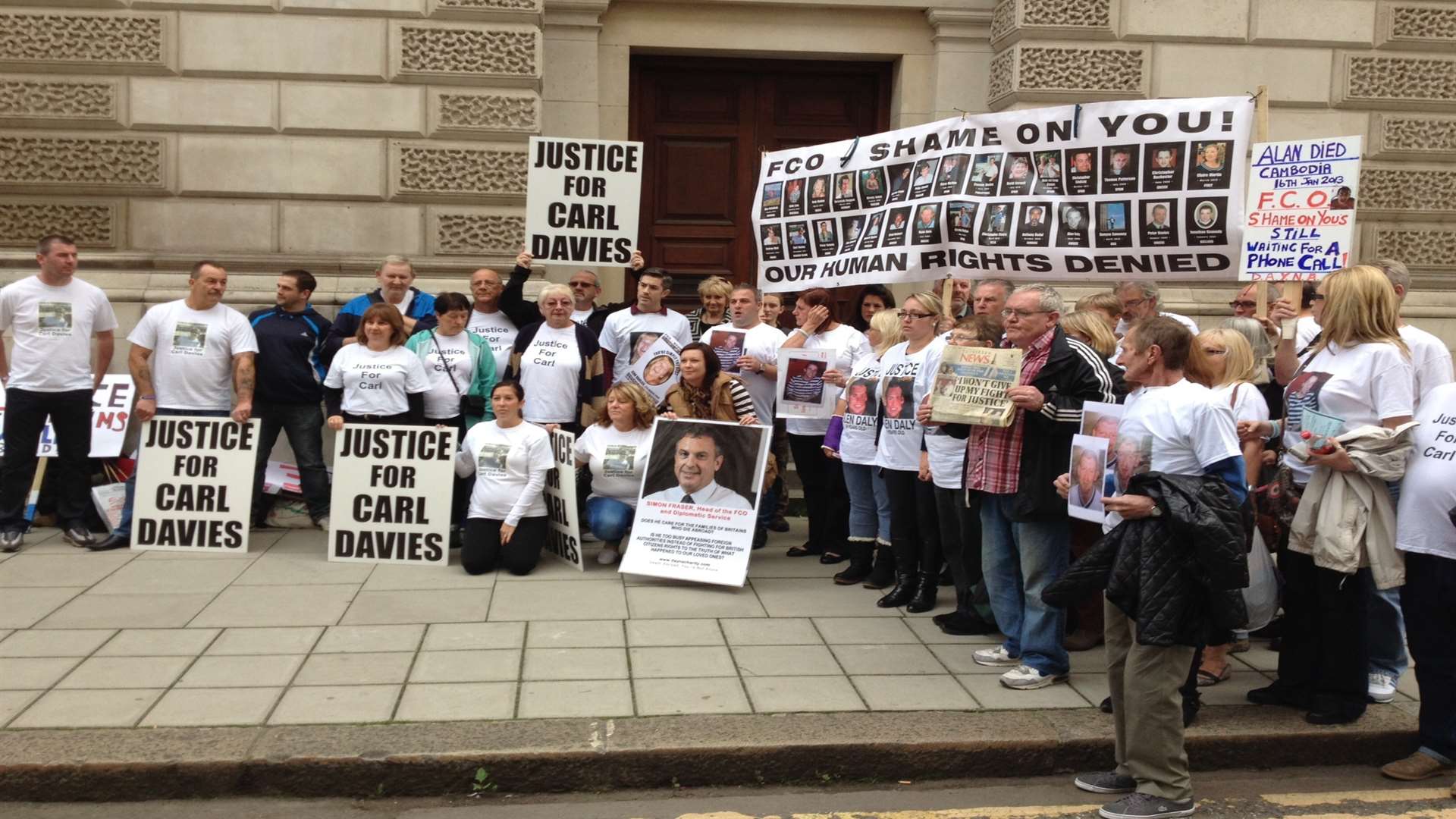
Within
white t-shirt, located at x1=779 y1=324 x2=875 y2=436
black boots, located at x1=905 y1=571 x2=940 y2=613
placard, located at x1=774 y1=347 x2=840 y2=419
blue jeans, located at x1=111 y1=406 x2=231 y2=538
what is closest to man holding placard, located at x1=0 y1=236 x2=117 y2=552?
blue jeans, located at x1=111 y1=406 x2=231 y2=538

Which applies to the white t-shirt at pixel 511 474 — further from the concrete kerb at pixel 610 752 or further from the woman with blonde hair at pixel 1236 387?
the woman with blonde hair at pixel 1236 387

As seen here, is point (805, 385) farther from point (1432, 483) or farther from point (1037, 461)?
point (1432, 483)

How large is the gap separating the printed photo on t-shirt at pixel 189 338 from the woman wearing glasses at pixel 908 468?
464cm

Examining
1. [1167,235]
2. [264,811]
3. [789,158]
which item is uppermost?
[789,158]

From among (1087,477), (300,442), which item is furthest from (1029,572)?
(300,442)

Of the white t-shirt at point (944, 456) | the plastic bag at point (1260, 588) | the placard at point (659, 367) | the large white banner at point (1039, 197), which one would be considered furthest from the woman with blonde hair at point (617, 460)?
the plastic bag at point (1260, 588)

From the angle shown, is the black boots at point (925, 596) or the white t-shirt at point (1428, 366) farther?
the black boots at point (925, 596)

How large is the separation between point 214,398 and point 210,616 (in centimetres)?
242

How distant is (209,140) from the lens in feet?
33.9

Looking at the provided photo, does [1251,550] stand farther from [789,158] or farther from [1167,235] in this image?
[789,158]

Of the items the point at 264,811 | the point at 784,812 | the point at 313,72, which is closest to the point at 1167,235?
the point at 784,812

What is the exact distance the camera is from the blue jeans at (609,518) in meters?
8.02

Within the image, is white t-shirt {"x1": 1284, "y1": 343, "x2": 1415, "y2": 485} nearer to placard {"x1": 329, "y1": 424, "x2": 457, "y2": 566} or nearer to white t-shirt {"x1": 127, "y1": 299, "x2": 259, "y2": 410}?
placard {"x1": 329, "y1": 424, "x2": 457, "y2": 566}

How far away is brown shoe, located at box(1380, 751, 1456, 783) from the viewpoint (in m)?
4.99
